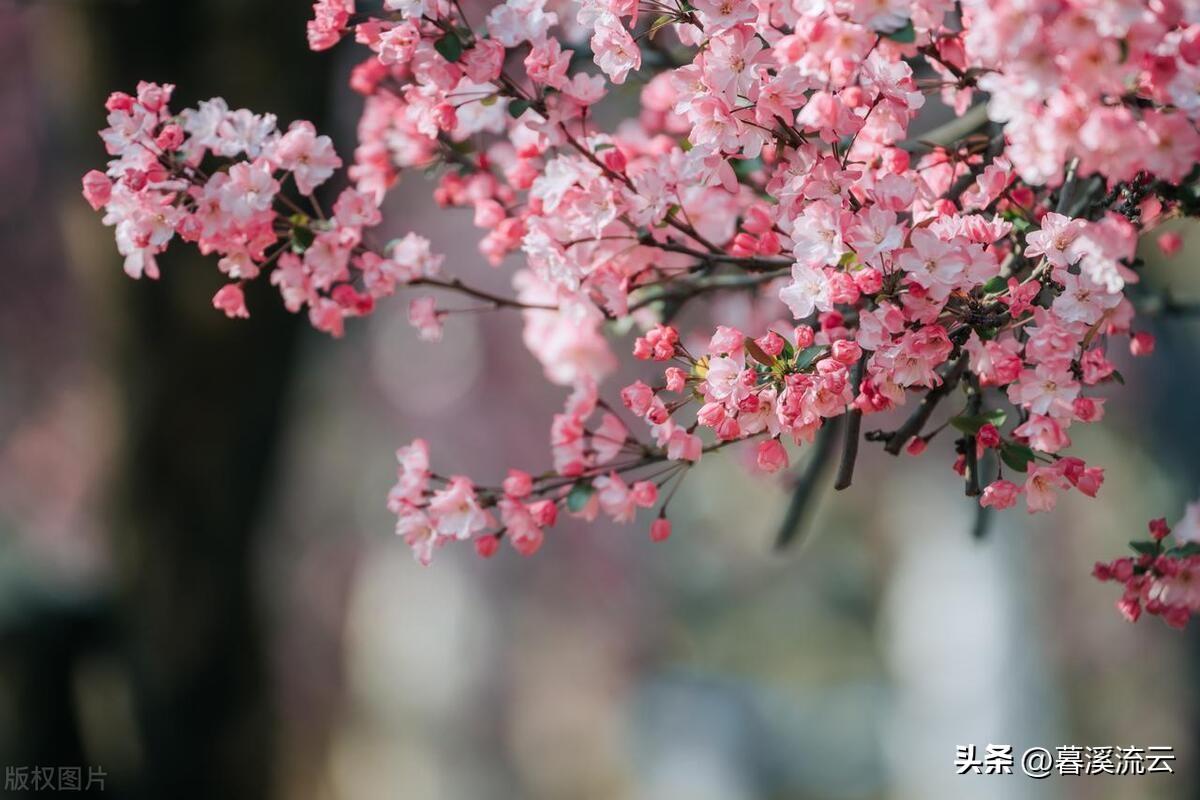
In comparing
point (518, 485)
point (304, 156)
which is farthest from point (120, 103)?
point (518, 485)

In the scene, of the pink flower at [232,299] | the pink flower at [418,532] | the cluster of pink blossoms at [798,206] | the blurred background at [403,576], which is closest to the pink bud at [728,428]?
the cluster of pink blossoms at [798,206]

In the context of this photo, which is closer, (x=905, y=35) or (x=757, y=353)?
(x=905, y=35)

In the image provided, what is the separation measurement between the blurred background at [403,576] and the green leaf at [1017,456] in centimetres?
103

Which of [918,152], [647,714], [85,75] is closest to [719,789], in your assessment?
[647,714]

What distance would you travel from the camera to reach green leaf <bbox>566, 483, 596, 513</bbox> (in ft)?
4.10

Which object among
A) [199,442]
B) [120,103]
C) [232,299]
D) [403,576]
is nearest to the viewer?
[120,103]

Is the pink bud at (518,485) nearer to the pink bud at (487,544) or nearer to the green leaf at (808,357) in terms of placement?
the pink bud at (487,544)

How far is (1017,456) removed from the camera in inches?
42.9

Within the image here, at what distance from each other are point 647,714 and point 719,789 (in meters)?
1.45

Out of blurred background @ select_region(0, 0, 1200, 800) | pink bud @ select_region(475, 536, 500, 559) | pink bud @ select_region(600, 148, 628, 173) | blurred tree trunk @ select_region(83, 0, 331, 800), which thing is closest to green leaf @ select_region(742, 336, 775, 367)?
pink bud @ select_region(600, 148, 628, 173)

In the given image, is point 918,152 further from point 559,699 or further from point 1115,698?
point 559,699

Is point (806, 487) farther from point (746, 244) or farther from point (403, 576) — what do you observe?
point (403, 576)

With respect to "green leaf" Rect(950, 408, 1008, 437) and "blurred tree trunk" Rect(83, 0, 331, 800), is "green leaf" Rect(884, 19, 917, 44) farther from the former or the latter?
"blurred tree trunk" Rect(83, 0, 331, 800)

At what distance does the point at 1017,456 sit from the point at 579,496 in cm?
44
